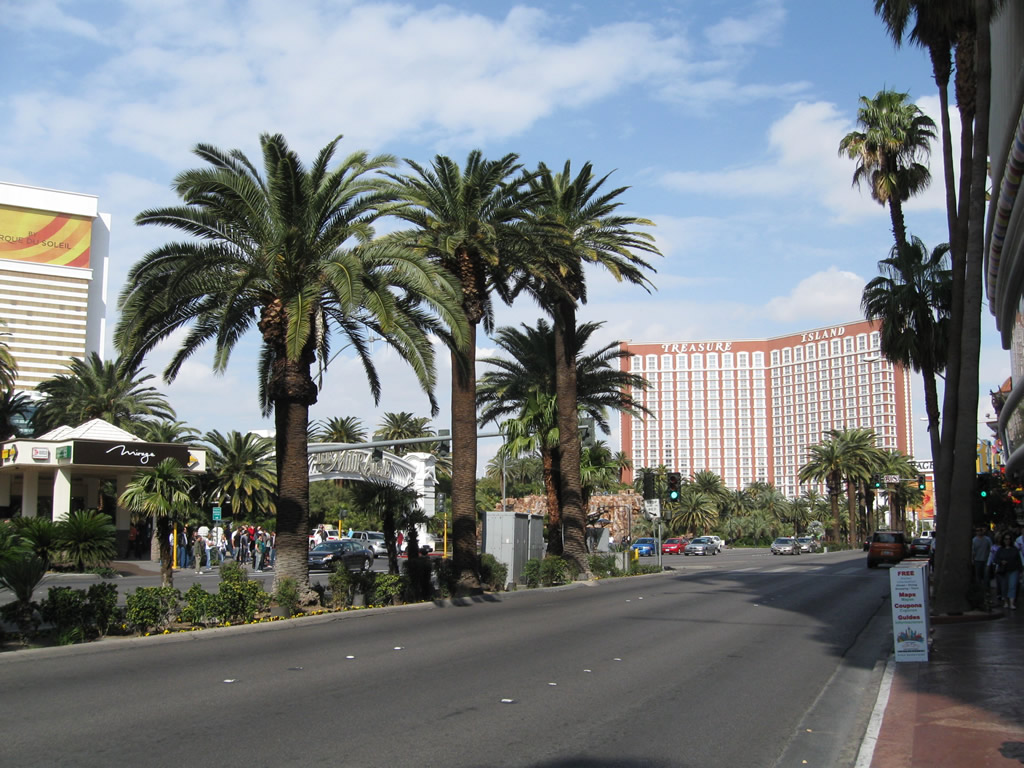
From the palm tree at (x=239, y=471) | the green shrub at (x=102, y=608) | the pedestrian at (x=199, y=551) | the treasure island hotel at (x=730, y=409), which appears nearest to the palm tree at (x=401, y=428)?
the palm tree at (x=239, y=471)

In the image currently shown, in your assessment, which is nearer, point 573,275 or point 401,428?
point 573,275

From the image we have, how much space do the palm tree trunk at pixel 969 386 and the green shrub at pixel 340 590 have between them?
1171 cm

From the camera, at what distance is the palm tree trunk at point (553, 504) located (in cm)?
3306

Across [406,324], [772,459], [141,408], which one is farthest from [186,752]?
[772,459]

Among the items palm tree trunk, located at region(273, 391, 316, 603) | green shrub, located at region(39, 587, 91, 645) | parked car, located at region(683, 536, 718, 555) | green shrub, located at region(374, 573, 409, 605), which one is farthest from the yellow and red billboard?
green shrub, located at region(39, 587, 91, 645)

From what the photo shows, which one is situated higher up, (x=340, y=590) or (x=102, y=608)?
(x=102, y=608)

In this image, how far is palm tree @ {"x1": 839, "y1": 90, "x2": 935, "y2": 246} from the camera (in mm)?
28531

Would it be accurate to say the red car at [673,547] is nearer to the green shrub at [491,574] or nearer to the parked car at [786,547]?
the parked car at [786,547]

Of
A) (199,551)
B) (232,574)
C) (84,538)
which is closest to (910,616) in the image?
(232,574)

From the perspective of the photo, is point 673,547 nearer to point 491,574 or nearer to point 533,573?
point 533,573

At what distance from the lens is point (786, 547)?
63.6 metres

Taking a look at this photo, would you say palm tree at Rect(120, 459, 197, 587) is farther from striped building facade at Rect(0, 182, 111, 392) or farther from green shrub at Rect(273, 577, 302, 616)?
striped building facade at Rect(0, 182, 111, 392)

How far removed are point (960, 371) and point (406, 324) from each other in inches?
448

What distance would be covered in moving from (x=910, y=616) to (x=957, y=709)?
3.21m
